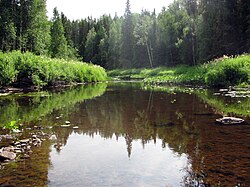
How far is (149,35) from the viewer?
74250 mm

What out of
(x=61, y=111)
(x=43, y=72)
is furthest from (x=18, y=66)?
(x=61, y=111)

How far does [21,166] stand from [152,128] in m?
4.87

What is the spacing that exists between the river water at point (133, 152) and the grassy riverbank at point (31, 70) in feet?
41.1

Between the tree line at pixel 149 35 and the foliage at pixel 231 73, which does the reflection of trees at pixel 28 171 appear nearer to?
the foliage at pixel 231 73

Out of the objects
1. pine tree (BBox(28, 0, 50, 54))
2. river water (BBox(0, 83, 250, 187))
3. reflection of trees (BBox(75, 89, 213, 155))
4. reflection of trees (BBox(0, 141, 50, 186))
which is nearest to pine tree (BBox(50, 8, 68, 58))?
pine tree (BBox(28, 0, 50, 54))

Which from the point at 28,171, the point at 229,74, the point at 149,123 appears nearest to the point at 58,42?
the point at 229,74

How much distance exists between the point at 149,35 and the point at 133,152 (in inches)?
2711

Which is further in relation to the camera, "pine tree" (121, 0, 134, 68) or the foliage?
"pine tree" (121, 0, 134, 68)

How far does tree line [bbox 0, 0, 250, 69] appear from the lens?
1564 inches

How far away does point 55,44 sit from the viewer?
64.8 metres

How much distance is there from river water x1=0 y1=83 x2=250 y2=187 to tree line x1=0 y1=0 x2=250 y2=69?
30141mm

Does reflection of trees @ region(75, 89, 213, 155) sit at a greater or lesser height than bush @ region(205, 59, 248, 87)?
lesser

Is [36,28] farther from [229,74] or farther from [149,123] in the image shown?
[149,123]

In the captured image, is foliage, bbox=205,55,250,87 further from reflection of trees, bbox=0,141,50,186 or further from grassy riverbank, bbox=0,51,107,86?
reflection of trees, bbox=0,141,50,186
